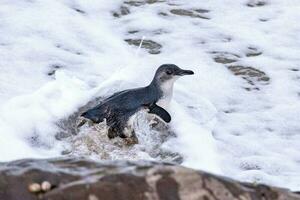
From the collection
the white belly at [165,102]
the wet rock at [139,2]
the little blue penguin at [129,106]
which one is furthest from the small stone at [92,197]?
the wet rock at [139,2]

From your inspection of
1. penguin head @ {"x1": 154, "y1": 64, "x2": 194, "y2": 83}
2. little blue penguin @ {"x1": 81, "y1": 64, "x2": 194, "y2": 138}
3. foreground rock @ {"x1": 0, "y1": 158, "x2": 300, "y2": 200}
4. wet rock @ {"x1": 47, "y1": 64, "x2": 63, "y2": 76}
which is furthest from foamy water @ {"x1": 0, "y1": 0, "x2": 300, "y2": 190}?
foreground rock @ {"x1": 0, "y1": 158, "x2": 300, "y2": 200}

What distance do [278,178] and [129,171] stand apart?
2.42 metres

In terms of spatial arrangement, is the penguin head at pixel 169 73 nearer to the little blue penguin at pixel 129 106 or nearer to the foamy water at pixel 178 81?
the little blue penguin at pixel 129 106

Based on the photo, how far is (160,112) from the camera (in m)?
5.48

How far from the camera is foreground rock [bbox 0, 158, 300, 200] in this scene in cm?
249

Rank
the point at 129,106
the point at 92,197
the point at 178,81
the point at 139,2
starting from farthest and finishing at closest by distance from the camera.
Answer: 1. the point at 139,2
2. the point at 178,81
3. the point at 129,106
4. the point at 92,197

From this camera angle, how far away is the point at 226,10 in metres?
8.34

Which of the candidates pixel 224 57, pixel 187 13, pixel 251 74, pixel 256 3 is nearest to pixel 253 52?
pixel 224 57

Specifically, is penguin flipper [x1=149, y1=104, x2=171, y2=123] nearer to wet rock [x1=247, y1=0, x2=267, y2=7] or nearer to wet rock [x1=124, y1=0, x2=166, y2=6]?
wet rock [x1=124, y1=0, x2=166, y2=6]

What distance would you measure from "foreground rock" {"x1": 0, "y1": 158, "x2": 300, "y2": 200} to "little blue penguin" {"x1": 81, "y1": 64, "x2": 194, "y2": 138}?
109 inches

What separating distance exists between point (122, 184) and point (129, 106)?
296 centimetres

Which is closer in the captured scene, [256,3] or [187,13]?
[187,13]

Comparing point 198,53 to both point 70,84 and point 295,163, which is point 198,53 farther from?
point 295,163

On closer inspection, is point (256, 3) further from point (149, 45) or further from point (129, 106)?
point (129, 106)
